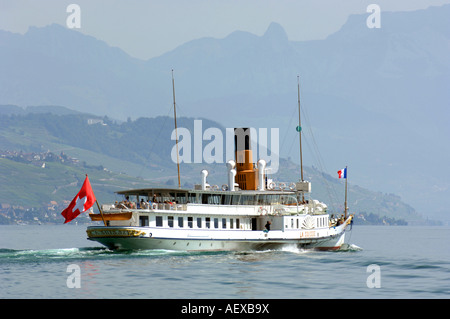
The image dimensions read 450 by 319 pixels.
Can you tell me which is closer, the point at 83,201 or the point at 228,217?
the point at 83,201

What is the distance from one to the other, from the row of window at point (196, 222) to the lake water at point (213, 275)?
2439mm

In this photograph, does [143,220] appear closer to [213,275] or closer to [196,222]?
[196,222]

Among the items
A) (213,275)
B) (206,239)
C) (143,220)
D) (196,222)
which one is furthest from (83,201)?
(213,275)

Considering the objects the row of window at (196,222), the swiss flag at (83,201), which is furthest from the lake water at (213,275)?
the swiss flag at (83,201)

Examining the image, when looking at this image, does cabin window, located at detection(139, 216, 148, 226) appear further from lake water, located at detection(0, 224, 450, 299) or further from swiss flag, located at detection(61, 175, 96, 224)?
swiss flag, located at detection(61, 175, 96, 224)

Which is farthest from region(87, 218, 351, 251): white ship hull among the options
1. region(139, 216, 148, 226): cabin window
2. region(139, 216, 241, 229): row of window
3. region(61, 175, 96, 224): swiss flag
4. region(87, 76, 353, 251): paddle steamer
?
region(61, 175, 96, 224): swiss flag

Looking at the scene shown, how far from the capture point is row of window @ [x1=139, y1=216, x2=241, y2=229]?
63.1 meters

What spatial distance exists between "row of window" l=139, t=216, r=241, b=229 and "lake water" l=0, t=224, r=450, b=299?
2.44m

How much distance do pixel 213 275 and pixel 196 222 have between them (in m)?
13.1

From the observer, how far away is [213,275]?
52.3m
